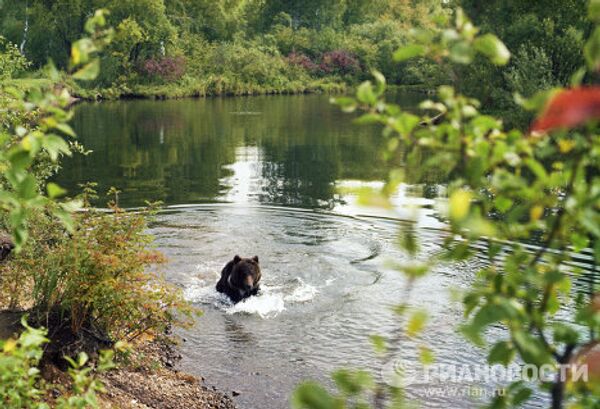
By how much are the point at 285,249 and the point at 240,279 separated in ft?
9.38

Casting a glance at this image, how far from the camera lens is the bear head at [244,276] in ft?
32.7

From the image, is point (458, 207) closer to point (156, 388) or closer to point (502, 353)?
point (502, 353)

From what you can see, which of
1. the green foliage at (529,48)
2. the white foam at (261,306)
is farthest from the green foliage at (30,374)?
the green foliage at (529,48)

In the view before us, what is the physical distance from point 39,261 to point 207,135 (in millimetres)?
23834

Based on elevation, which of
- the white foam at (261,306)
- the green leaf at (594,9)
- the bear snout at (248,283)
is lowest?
the white foam at (261,306)

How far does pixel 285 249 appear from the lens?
12758 mm

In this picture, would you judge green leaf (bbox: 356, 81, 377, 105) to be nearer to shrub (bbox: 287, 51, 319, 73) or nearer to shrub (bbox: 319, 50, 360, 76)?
shrub (bbox: 287, 51, 319, 73)

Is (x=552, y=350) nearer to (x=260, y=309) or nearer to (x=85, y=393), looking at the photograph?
(x=85, y=393)

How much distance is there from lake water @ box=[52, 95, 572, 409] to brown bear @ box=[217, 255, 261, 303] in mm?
169

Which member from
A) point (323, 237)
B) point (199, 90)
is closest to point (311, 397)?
point (323, 237)

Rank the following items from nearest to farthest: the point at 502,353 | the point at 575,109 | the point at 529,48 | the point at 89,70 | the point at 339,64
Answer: the point at 575,109 → the point at 502,353 → the point at 89,70 → the point at 529,48 → the point at 339,64

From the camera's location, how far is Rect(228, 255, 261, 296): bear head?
995 cm

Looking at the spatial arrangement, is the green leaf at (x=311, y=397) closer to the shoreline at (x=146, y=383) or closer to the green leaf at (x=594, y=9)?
the green leaf at (x=594, y=9)

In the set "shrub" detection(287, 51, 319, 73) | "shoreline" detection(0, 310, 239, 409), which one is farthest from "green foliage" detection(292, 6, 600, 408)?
"shrub" detection(287, 51, 319, 73)
